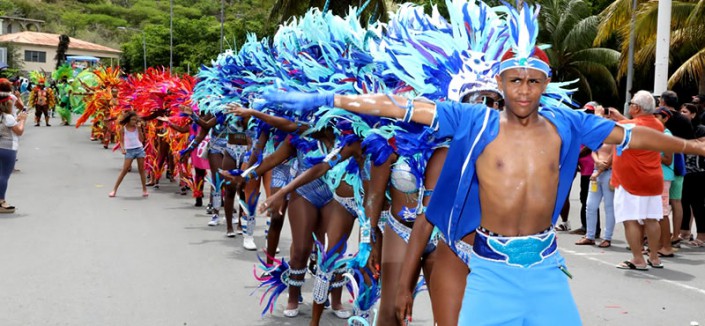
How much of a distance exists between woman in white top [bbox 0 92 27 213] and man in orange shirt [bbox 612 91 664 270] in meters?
7.83

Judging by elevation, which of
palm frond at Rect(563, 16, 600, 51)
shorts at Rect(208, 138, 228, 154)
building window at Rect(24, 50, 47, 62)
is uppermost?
building window at Rect(24, 50, 47, 62)

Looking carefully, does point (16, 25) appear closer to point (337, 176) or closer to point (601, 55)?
point (601, 55)

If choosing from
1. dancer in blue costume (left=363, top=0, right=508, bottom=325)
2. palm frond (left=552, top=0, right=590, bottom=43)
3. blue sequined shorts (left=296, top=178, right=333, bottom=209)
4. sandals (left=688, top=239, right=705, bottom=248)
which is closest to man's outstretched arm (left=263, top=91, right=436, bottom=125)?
dancer in blue costume (left=363, top=0, right=508, bottom=325)

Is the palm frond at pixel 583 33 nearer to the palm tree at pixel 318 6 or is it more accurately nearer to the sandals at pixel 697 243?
the palm tree at pixel 318 6

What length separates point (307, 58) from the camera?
6559 millimetres

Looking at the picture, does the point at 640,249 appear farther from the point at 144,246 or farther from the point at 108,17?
the point at 108,17

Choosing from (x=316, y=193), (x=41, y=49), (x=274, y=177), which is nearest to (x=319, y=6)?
(x=274, y=177)

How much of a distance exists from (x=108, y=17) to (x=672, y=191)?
479ft

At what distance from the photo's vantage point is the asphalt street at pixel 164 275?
21.1 ft

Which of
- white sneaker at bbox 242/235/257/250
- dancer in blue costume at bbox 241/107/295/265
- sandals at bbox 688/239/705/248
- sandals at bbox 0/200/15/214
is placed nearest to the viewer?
dancer in blue costume at bbox 241/107/295/265

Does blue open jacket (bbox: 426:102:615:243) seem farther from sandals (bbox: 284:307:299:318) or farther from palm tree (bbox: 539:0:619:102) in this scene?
palm tree (bbox: 539:0:619:102)

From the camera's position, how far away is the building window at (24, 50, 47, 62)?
94.9 metres

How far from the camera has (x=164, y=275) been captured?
25.5 feet

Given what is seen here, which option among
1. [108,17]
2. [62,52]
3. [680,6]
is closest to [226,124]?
[680,6]
